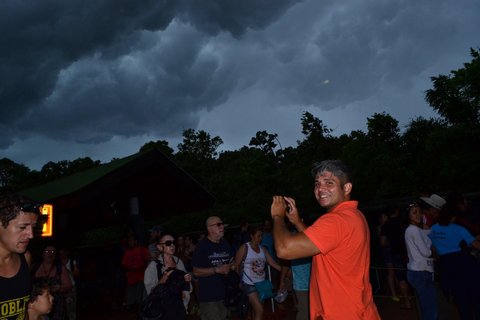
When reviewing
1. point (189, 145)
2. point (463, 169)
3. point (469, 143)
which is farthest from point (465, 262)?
point (189, 145)

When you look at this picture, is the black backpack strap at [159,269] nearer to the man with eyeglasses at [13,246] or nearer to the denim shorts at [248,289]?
the denim shorts at [248,289]

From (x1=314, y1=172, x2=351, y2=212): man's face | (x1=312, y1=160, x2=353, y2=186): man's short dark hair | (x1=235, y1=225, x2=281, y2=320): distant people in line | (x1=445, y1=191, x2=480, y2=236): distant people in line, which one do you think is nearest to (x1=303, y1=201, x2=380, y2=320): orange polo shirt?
(x1=314, y1=172, x2=351, y2=212): man's face

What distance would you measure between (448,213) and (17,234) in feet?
17.4

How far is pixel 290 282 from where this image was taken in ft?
27.6

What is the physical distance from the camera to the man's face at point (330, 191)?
8.63 feet

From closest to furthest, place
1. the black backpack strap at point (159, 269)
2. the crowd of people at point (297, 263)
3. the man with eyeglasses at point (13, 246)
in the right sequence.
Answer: the crowd of people at point (297, 263) → the man with eyeglasses at point (13, 246) → the black backpack strap at point (159, 269)

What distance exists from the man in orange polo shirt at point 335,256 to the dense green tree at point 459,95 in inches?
1067

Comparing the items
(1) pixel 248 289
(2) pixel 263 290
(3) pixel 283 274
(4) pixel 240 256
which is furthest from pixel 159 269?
(3) pixel 283 274

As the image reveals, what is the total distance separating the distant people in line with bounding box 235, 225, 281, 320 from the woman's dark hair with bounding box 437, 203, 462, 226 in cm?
287

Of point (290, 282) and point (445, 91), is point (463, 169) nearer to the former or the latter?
point (445, 91)

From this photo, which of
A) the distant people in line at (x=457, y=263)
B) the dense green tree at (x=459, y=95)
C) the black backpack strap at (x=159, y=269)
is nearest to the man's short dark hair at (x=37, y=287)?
the black backpack strap at (x=159, y=269)

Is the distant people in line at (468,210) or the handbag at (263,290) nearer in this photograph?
the distant people in line at (468,210)

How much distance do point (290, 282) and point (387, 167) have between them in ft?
60.1

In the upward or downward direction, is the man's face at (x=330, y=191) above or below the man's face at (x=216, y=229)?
above
